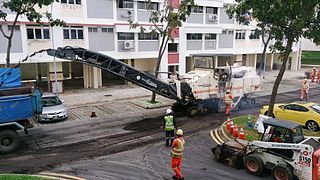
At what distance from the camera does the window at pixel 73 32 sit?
1036 inches

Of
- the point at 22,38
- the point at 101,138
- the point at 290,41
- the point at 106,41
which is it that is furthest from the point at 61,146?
the point at 106,41

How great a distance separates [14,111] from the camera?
1289 cm

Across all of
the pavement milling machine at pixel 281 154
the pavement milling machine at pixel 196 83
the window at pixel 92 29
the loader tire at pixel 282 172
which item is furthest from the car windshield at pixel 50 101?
the loader tire at pixel 282 172

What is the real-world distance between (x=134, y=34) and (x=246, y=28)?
17444 mm

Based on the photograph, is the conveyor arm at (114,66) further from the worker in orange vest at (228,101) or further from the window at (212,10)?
the window at (212,10)

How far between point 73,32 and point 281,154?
21641 mm

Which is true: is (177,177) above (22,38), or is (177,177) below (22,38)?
below

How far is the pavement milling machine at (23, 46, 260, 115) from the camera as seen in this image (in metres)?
16.5

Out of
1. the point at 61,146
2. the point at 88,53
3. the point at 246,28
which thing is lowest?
the point at 61,146

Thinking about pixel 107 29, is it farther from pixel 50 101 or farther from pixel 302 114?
pixel 302 114

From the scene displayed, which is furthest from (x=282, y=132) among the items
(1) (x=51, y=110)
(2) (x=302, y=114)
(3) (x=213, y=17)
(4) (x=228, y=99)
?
(3) (x=213, y=17)

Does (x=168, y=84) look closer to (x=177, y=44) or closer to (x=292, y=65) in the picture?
(x=177, y=44)

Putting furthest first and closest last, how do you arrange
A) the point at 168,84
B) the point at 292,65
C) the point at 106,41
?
the point at 292,65
the point at 106,41
the point at 168,84

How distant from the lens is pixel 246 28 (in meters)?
39.6
